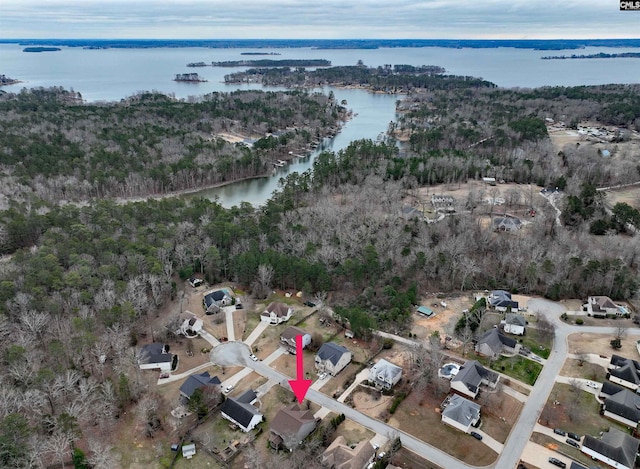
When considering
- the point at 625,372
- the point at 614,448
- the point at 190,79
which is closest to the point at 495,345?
the point at 625,372

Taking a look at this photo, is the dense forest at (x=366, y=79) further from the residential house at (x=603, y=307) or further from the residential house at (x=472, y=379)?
the residential house at (x=472, y=379)

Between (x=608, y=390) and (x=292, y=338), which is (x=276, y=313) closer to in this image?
(x=292, y=338)

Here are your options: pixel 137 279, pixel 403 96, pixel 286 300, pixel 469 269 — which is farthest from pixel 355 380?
pixel 403 96

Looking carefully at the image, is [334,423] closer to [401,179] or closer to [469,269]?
[469,269]

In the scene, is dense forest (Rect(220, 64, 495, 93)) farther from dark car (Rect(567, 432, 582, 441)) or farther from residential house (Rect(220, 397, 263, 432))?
residential house (Rect(220, 397, 263, 432))

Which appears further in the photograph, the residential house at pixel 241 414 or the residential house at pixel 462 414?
the residential house at pixel 241 414

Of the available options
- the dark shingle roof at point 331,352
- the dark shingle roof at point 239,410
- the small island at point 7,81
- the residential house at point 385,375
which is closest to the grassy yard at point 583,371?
the residential house at point 385,375
